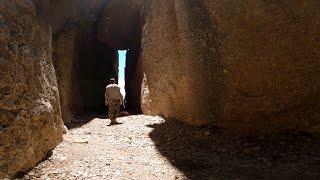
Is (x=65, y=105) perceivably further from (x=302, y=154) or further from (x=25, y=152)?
(x=302, y=154)

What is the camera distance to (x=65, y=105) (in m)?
11.9

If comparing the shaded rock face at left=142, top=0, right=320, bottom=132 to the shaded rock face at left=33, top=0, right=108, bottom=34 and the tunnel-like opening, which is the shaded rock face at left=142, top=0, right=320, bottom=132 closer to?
the shaded rock face at left=33, top=0, right=108, bottom=34

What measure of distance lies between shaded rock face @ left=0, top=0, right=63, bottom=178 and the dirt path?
1.21 ft

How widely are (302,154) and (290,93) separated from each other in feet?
3.94

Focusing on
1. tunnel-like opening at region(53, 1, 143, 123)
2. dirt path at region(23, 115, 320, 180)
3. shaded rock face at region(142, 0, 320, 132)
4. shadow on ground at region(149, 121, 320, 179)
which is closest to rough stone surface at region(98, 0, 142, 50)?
tunnel-like opening at region(53, 1, 143, 123)

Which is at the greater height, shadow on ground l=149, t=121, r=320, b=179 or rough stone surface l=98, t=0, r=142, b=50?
rough stone surface l=98, t=0, r=142, b=50

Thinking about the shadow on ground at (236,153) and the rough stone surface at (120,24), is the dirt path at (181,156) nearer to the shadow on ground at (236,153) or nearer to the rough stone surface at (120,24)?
the shadow on ground at (236,153)

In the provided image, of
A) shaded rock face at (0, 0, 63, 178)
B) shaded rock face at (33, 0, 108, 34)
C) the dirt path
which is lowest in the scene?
the dirt path

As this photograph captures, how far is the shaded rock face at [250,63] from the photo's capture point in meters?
7.29

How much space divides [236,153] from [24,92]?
3.98 m

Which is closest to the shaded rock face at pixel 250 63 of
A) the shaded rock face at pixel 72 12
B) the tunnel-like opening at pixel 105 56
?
the shaded rock face at pixel 72 12

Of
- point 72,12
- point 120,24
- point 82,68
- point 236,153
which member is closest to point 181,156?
point 236,153

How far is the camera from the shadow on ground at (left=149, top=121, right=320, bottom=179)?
249 inches

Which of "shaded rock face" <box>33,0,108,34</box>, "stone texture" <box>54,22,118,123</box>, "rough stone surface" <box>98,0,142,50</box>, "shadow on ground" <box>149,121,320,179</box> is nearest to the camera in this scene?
"shadow on ground" <box>149,121,320,179</box>
